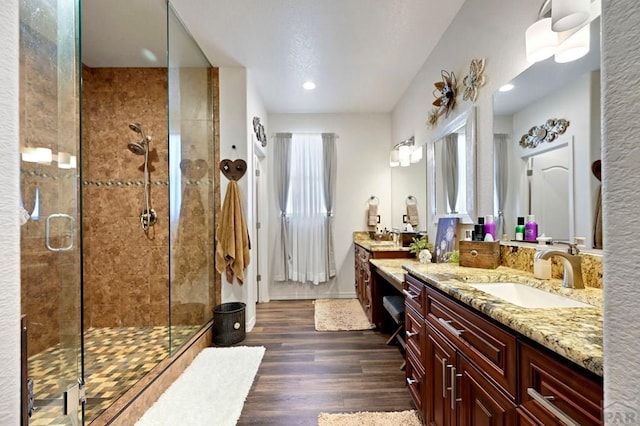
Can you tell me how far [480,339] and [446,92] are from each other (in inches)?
79.7

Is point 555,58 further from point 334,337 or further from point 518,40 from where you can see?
point 334,337

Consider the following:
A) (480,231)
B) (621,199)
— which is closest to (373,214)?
(480,231)

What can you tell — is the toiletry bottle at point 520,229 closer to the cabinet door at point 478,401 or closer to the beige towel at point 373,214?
the cabinet door at point 478,401

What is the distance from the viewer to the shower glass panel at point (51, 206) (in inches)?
56.5

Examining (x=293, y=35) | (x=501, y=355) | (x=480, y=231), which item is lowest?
(x=501, y=355)

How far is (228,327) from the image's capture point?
2738 millimetres

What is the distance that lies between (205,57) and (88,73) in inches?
51.2

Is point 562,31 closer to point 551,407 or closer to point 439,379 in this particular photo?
point 551,407

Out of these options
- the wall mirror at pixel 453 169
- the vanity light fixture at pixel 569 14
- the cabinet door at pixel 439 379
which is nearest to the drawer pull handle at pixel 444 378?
the cabinet door at pixel 439 379

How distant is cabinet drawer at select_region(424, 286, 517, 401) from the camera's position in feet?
2.77

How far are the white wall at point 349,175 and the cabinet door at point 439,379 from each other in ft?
9.53

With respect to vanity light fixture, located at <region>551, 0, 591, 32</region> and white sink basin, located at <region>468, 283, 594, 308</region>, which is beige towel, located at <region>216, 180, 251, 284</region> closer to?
white sink basin, located at <region>468, 283, 594, 308</region>

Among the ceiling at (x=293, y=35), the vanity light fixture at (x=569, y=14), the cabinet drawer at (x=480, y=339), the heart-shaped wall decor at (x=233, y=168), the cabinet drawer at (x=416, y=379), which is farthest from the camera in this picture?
the heart-shaped wall decor at (x=233, y=168)

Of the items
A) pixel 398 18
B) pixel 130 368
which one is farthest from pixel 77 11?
pixel 130 368
